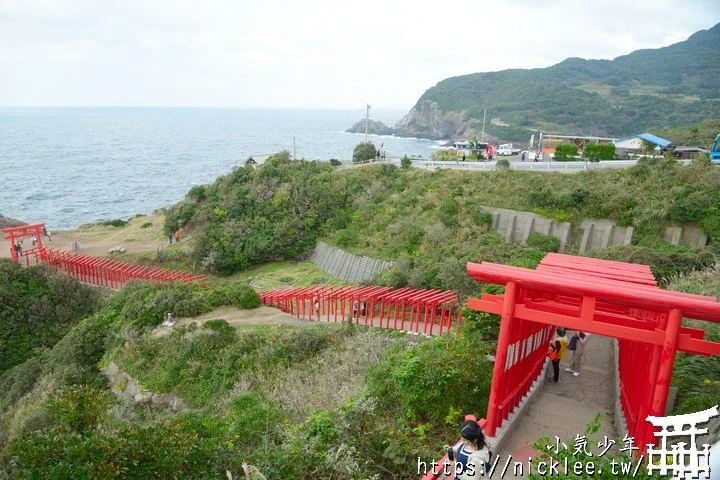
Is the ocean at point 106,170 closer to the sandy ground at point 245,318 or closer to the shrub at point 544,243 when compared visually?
the sandy ground at point 245,318

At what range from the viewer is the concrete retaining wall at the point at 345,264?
2272cm

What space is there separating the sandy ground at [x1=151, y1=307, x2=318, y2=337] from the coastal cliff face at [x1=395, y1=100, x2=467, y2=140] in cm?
9802

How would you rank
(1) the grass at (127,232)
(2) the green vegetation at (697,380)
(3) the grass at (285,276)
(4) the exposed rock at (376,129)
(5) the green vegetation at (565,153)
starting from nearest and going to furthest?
(2) the green vegetation at (697,380) → (3) the grass at (285,276) → (5) the green vegetation at (565,153) → (1) the grass at (127,232) → (4) the exposed rock at (376,129)

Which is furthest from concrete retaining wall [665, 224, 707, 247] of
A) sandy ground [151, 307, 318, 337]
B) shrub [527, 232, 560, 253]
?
sandy ground [151, 307, 318, 337]

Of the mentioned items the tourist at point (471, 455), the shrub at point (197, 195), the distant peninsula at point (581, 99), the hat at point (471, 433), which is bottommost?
the shrub at point (197, 195)

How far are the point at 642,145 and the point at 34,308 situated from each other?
117 ft

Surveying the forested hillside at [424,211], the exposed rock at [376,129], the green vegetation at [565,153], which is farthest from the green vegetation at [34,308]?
the exposed rock at [376,129]

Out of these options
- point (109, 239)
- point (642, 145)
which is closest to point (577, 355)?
point (642, 145)

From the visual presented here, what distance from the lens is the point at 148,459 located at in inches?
230

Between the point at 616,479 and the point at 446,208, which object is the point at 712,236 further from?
the point at 616,479

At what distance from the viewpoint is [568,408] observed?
9.10 metres

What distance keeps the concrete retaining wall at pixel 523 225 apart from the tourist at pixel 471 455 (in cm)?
1689

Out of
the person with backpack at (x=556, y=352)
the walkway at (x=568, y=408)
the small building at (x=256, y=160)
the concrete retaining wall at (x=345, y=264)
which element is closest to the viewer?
the walkway at (x=568, y=408)

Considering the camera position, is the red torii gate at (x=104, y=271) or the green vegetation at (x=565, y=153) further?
the green vegetation at (x=565, y=153)
